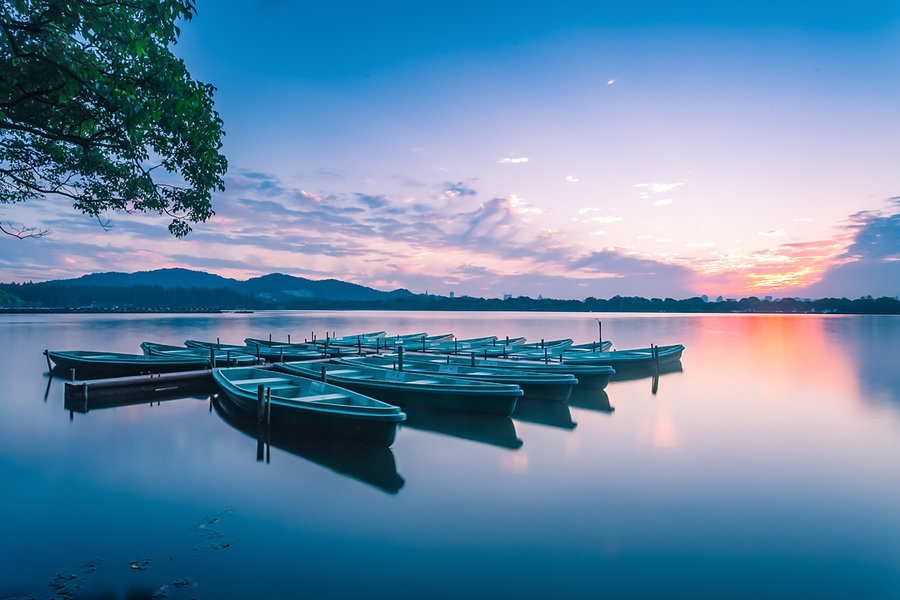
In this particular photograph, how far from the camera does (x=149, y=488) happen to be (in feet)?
38.1

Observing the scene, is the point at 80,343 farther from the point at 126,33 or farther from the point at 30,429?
the point at 126,33

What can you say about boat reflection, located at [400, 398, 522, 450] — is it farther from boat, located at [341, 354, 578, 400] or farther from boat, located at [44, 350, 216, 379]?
boat, located at [44, 350, 216, 379]

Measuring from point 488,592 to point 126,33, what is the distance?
8.88 m

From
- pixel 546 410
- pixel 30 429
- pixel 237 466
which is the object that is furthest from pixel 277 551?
pixel 30 429

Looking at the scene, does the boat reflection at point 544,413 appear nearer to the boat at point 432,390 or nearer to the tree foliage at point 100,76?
the boat at point 432,390

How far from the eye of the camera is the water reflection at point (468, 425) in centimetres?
1575

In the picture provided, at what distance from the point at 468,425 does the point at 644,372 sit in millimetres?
19255

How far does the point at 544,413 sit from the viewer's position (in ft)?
63.5

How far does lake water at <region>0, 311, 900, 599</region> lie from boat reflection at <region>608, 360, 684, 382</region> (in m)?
9.66

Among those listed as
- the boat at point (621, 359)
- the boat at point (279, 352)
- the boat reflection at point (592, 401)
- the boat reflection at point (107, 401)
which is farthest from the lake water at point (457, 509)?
the boat at point (279, 352)

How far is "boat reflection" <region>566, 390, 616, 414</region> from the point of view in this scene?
21.4m

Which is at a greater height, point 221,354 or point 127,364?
point 221,354

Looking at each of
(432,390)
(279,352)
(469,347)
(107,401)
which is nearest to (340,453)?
(432,390)

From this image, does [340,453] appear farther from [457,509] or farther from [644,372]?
[644,372]
